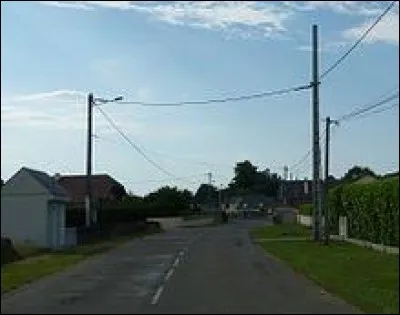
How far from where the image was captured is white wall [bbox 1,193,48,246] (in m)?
45.4

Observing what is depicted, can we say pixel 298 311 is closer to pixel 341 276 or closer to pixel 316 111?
pixel 341 276

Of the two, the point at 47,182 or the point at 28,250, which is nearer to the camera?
the point at 28,250

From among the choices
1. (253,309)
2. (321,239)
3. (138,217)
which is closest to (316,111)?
(321,239)

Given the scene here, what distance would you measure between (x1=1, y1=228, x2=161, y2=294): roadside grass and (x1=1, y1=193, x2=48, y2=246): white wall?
3.03 feet

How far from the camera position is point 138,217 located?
3602 inches

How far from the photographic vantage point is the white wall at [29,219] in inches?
1788

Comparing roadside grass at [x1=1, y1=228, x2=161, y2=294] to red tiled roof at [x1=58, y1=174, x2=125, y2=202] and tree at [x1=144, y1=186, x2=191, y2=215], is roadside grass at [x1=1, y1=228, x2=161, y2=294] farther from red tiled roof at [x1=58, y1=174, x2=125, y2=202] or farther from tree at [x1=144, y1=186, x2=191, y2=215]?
red tiled roof at [x1=58, y1=174, x2=125, y2=202]

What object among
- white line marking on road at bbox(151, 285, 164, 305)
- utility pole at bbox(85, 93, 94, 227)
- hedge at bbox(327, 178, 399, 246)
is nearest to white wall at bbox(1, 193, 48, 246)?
utility pole at bbox(85, 93, 94, 227)

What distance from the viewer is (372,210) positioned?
40500mm

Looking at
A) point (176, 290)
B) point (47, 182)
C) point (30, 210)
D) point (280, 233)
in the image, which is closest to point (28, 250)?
point (30, 210)

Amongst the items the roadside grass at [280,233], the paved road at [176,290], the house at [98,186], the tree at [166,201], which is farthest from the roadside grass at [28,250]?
the house at [98,186]

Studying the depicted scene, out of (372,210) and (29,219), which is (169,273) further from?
(29,219)

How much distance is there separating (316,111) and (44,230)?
1482cm

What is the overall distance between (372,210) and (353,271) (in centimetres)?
1333
